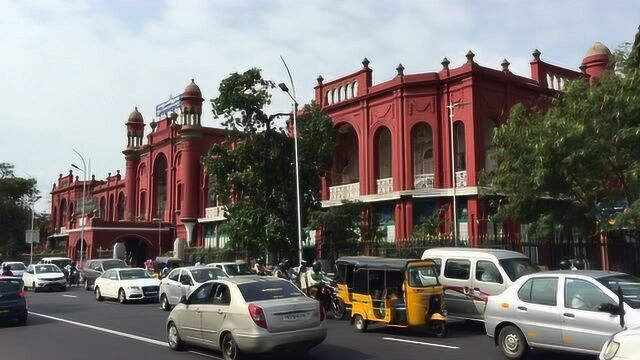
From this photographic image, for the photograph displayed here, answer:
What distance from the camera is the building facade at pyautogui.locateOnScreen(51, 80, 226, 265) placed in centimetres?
4956

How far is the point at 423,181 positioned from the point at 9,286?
20.0m

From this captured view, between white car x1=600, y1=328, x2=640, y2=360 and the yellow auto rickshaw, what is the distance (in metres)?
7.33

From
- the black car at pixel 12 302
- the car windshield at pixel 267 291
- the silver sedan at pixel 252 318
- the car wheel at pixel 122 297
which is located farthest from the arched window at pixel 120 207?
the car windshield at pixel 267 291

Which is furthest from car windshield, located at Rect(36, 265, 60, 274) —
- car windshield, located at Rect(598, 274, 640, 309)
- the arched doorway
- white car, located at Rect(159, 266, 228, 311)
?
car windshield, located at Rect(598, 274, 640, 309)

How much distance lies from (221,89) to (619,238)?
51.6 feet

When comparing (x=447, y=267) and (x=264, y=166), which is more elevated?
(x=264, y=166)

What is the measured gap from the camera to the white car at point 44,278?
32781 millimetres

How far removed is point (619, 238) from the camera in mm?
20703

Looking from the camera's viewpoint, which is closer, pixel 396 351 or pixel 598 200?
pixel 396 351

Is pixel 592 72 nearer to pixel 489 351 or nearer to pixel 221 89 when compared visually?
pixel 221 89

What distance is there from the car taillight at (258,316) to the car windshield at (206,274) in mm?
10829

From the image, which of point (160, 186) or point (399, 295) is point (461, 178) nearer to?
point (399, 295)

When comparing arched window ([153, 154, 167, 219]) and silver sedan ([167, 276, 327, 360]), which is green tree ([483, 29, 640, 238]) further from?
arched window ([153, 154, 167, 219])

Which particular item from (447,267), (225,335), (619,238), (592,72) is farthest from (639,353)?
(592,72)
